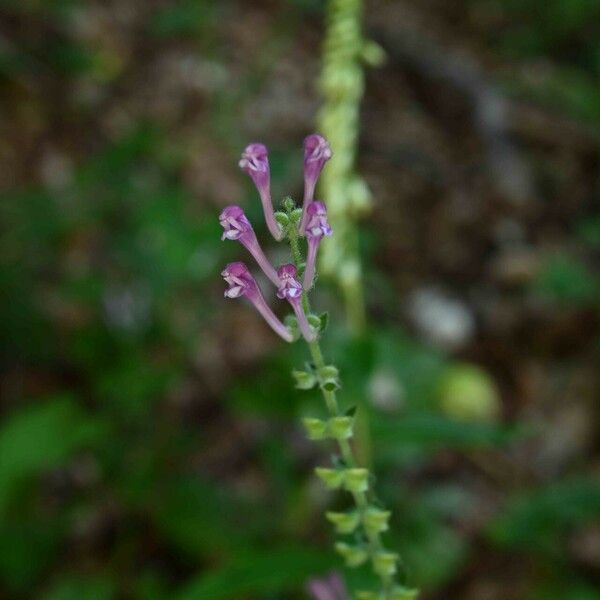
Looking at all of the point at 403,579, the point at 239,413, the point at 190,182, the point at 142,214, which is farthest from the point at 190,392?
the point at 403,579

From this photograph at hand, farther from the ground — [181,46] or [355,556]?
[181,46]

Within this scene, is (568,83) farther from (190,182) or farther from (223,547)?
(223,547)

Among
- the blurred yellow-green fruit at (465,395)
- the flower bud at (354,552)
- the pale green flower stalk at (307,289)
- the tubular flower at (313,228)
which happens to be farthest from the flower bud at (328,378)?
the blurred yellow-green fruit at (465,395)

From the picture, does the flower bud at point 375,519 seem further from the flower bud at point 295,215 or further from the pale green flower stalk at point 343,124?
the pale green flower stalk at point 343,124

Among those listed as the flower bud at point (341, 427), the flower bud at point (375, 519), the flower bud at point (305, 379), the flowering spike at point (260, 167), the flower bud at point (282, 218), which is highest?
the flowering spike at point (260, 167)

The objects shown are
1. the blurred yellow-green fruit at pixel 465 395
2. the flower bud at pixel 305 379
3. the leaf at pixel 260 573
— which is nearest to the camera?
the flower bud at pixel 305 379
